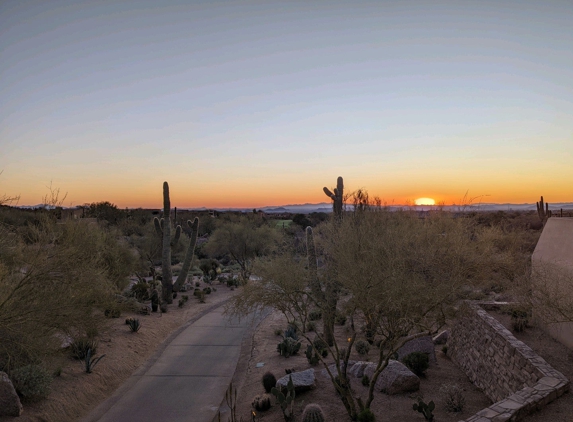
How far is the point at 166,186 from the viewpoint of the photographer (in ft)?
86.3

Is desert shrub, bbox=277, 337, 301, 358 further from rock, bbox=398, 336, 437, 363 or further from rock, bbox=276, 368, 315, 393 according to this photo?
rock, bbox=398, 336, 437, 363

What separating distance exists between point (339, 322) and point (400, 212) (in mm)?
6752

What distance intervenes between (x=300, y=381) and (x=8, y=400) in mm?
7404

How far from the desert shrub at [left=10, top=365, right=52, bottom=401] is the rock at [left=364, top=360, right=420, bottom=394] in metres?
9.04

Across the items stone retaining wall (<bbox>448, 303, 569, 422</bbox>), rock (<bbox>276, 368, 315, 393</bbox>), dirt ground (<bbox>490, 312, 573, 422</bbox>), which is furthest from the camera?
rock (<bbox>276, 368, 315, 393</bbox>)

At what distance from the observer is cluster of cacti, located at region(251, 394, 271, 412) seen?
11462 millimetres

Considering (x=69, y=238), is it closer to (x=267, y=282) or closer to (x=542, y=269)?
(x=267, y=282)

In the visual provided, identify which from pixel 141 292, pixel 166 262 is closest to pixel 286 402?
pixel 166 262

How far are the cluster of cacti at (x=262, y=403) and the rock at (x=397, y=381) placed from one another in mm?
3283

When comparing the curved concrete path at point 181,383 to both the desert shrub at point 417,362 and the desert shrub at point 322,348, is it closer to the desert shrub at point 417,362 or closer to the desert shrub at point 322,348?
the desert shrub at point 322,348

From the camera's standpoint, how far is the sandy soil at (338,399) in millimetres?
10883

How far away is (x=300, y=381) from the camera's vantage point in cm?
1258

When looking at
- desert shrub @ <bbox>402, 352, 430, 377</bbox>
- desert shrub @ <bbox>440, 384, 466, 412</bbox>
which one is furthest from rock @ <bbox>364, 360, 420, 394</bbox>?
desert shrub @ <bbox>440, 384, 466, 412</bbox>

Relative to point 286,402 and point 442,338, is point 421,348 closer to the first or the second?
point 442,338
